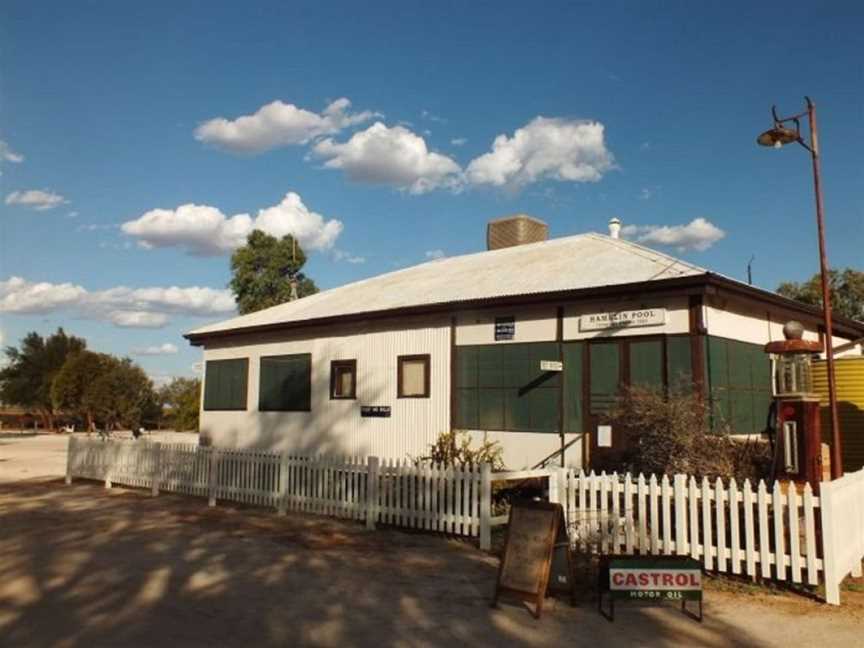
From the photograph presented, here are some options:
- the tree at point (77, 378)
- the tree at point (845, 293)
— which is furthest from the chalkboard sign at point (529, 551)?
the tree at point (77, 378)

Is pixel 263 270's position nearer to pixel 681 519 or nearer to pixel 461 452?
pixel 461 452

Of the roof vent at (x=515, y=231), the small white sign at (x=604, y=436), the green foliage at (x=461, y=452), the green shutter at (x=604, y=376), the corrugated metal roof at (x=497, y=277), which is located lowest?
the green foliage at (x=461, y=452)

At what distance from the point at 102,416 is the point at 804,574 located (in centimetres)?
4488

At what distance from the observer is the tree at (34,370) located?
63.9 metres

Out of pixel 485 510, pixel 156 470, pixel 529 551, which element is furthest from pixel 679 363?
pixel 156 470

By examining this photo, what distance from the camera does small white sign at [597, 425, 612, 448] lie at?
1212 cm

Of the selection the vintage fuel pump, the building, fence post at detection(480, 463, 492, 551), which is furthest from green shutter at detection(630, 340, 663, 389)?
fence post at detection(480, 463, 492, 551)

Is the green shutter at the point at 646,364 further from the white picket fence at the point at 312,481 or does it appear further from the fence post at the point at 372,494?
the fence post at the point at 372,494

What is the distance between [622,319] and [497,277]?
423 cm

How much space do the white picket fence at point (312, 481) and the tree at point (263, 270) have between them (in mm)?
30083

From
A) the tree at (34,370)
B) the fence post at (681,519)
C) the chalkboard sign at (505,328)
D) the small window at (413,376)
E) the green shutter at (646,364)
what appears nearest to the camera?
the fence post at (681,519)

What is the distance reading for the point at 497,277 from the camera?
16.1m

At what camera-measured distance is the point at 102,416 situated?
44.7 metres

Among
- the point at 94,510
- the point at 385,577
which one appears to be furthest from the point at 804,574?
the point at 94,510
